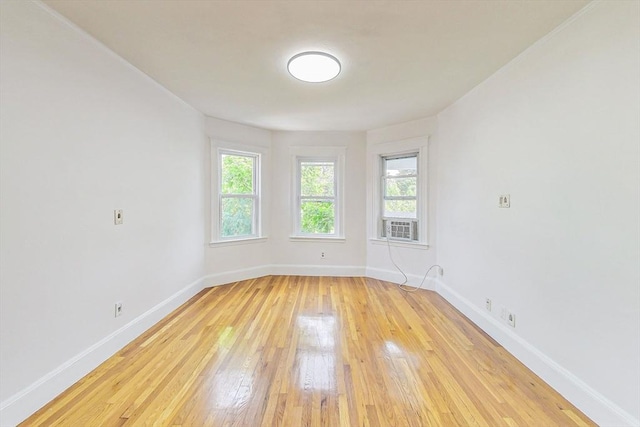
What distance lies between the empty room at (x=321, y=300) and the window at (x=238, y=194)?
0.71m

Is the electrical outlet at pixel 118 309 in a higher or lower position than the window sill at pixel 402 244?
lower

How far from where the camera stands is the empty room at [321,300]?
1.50 metres

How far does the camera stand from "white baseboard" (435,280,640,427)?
1.44m

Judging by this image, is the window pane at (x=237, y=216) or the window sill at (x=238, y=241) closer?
the window sill at (x=238, y=241)

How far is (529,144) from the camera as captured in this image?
204 centimetres

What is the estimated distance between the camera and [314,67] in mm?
2250

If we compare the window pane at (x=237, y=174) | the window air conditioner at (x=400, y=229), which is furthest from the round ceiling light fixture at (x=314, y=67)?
the window air conditioner at (x=400, y=229)

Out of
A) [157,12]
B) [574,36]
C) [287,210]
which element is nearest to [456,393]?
[574,36]

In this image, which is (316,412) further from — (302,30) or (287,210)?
(287,210)

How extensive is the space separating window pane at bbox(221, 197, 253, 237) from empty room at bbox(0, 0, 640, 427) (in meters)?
0.73

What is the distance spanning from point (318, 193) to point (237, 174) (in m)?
1.29

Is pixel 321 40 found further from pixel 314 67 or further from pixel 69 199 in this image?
pixel 69 199

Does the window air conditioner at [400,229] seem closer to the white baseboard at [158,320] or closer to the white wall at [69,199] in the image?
the white baseboard at [158,320]

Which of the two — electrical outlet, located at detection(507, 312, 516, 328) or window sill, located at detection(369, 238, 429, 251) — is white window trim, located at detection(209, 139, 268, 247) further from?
electrical outlet, located at detection(507, 312, 516, 328)
